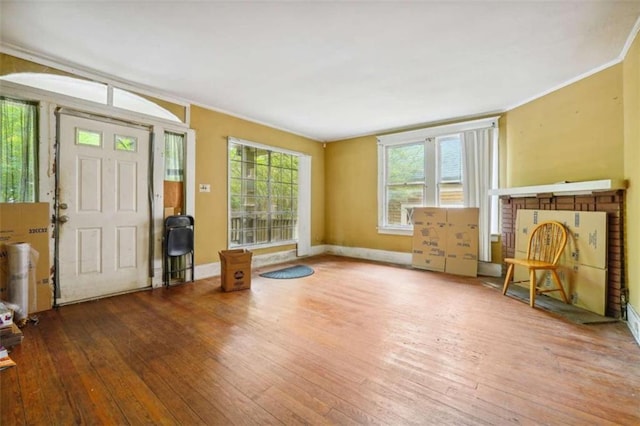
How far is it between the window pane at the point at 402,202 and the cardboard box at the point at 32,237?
5074mm

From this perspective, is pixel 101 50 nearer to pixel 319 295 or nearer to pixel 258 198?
pixel 258 198

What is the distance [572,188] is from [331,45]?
2968mm

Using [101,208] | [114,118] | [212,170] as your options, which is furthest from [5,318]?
[212,170]

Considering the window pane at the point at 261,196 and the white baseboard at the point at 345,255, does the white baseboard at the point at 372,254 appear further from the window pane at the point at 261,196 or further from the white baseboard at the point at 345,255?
the window pane at the point at 261,196

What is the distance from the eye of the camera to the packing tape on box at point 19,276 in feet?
8.48

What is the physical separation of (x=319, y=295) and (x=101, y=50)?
136 inches

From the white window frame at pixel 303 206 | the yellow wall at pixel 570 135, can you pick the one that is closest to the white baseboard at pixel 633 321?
the yellow wall at pixel 570 135

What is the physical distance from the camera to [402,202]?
18.0 feet

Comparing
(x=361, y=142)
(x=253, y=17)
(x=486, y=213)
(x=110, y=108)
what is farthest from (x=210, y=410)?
(x=361, y=142)

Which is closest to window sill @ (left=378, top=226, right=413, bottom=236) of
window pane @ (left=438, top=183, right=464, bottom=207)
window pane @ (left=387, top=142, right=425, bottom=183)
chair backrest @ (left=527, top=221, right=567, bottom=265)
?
window pane @ (left=438, top=183, right=464, bottom=207)

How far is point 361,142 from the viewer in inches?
237

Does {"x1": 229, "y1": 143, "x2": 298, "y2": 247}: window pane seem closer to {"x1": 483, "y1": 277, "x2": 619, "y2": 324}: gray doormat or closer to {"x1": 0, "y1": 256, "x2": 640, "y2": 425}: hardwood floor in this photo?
{"x1": 0, "y1": 256, "x2": 640, "y2": 425}: hardwood floor

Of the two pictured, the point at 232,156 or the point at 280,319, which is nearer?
the point at 280,319

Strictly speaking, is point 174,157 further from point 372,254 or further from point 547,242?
point 547,242
